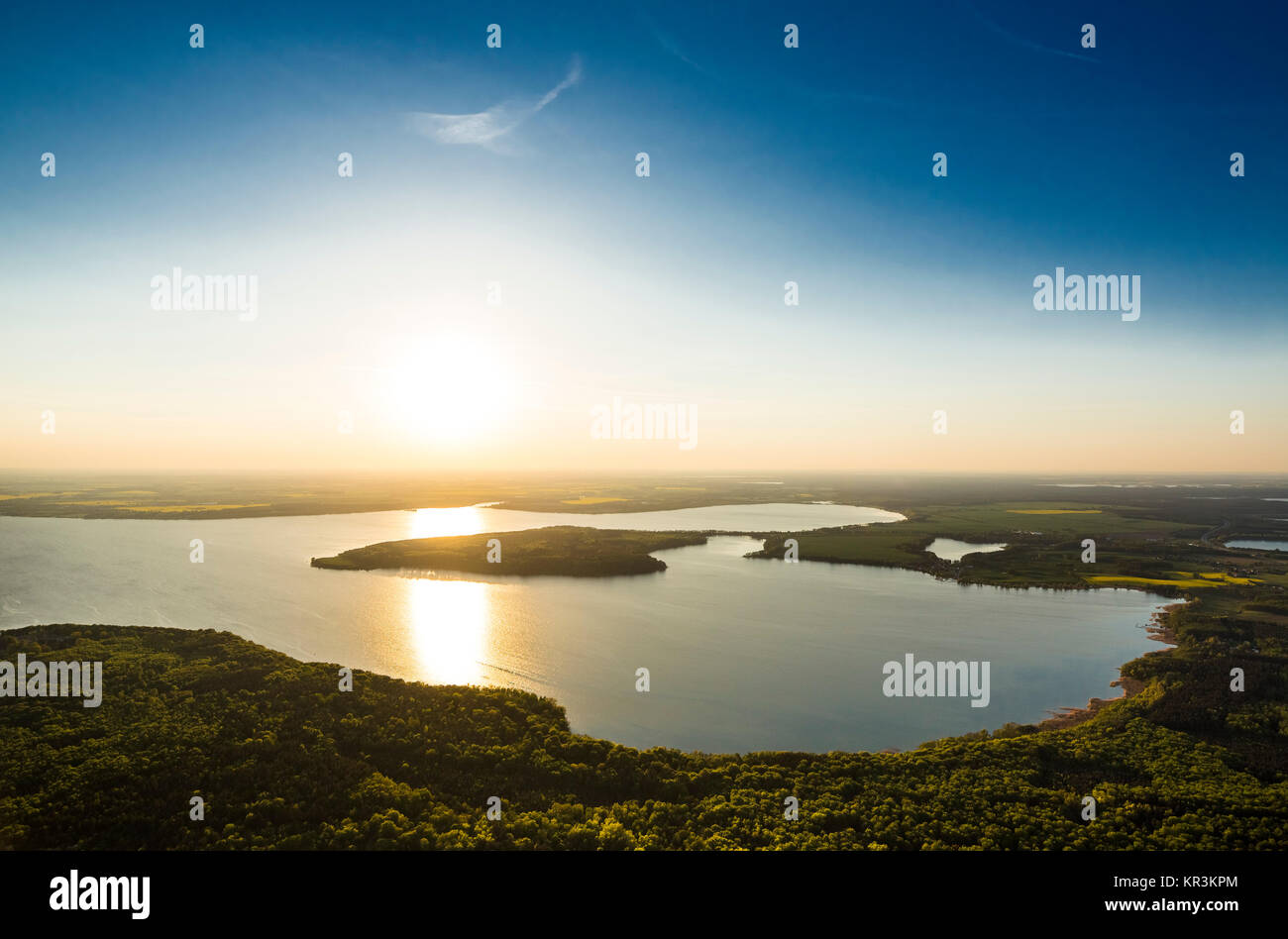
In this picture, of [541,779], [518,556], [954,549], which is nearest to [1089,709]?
[541,779]

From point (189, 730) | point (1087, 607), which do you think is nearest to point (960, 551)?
point (1087, 607)

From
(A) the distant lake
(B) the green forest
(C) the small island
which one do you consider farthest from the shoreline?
(C) the small island

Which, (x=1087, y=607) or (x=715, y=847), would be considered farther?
(x=1087, y=607)

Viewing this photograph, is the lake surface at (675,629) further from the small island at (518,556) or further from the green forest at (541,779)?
the green forest at (541,779)
